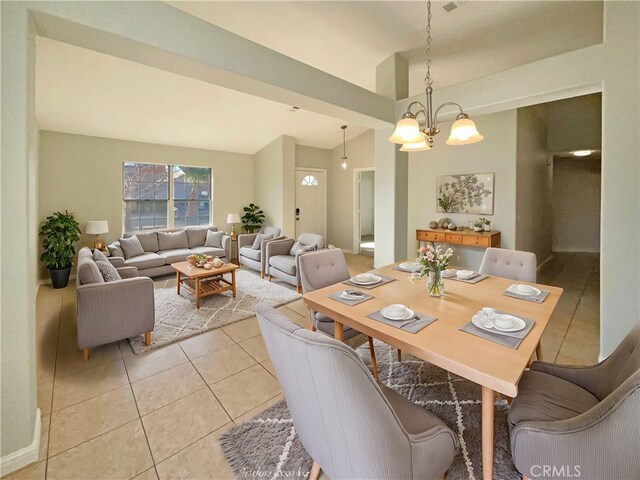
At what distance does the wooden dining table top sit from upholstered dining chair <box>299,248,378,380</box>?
36 centimetres

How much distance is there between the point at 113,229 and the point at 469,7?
6.31 metres

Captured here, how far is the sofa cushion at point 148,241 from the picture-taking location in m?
5.43

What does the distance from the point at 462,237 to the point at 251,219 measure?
178 inches

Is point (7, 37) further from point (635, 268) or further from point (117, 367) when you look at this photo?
point (635, 268)

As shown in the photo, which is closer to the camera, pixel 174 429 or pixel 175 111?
pixel 174 429

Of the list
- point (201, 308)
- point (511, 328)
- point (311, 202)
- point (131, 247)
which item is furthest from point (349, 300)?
point (311, 202)

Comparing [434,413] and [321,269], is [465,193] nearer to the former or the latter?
[321,269]

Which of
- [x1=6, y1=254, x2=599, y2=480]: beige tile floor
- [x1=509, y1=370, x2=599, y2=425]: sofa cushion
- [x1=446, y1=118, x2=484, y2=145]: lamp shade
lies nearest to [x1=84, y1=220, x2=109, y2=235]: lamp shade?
[x1=6, y1=254, x2=599, y2=480]: beige tile floor

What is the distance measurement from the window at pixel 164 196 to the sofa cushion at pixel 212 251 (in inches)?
39.7

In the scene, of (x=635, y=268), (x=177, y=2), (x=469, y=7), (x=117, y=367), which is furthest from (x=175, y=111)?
(x=635, y=268)

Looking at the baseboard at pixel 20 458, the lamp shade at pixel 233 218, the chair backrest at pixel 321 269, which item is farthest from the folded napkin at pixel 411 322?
the lamp shade at pixel 233 218

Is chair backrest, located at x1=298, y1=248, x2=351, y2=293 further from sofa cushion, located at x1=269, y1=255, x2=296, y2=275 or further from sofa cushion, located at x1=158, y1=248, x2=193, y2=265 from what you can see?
sofa cushion, located at x1=158, y1=248, x2=193, y2=265

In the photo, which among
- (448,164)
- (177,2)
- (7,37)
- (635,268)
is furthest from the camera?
(448,164)

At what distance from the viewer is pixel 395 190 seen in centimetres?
391
